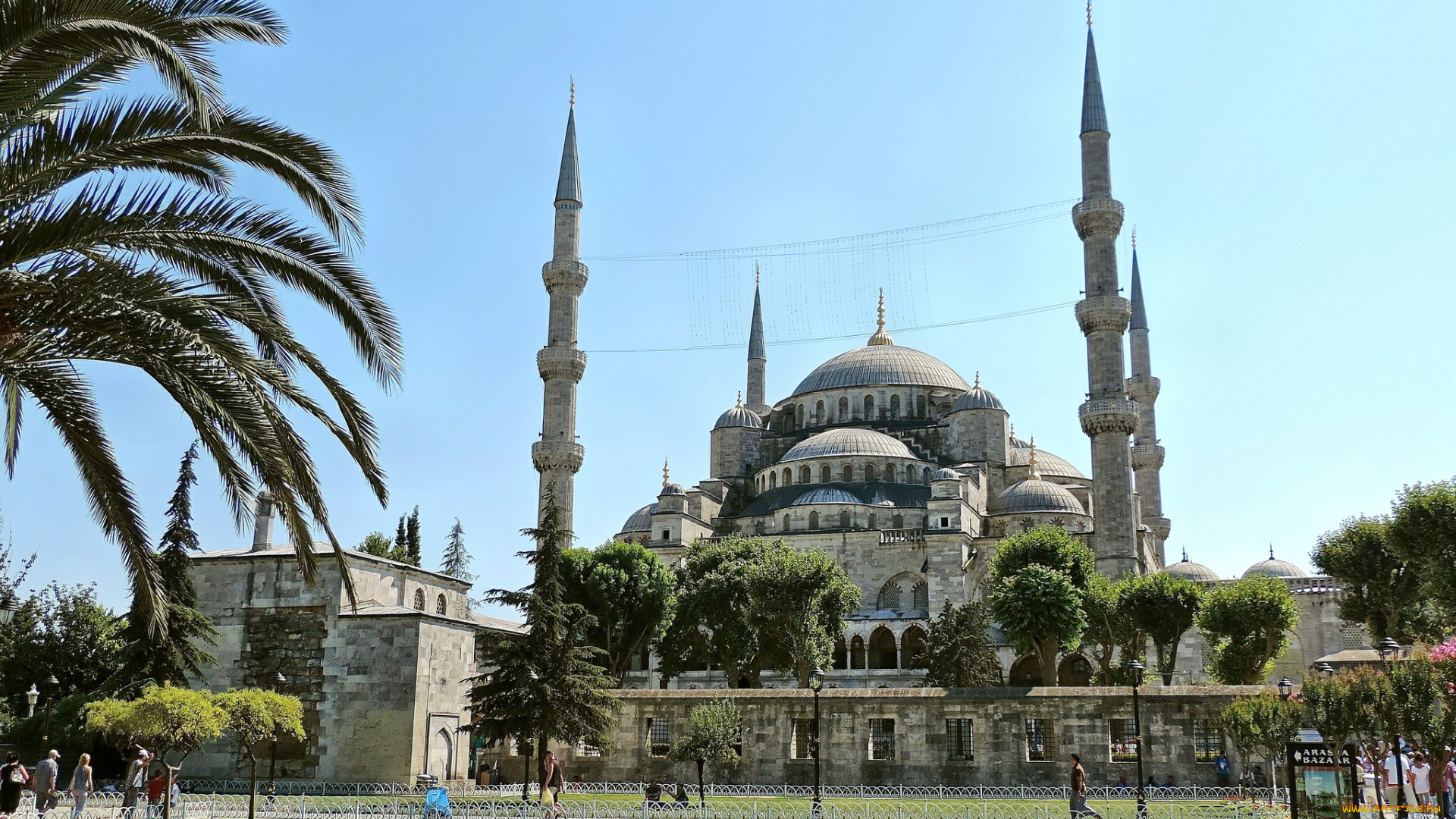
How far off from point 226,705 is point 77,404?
10.3 metres

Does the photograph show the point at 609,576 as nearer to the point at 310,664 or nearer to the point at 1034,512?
the point at 310,664

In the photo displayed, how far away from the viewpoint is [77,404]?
904cm

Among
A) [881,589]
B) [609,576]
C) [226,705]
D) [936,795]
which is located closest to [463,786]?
[226,705]

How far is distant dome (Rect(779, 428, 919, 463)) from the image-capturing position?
157ft

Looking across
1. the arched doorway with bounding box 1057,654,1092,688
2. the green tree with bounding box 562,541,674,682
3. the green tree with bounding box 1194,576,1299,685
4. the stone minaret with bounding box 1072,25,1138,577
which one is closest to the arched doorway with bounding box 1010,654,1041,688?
the arched doorway with bounding box 1057,654,1092,688

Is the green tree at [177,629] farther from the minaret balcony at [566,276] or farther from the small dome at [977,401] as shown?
the small dome at [977,401]

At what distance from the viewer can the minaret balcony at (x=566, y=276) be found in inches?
1620

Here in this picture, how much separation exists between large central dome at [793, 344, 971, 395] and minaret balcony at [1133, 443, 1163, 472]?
420 inches

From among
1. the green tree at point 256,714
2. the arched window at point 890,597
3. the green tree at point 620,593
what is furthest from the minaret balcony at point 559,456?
the green tree at point 256,714

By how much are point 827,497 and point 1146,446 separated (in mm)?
12508

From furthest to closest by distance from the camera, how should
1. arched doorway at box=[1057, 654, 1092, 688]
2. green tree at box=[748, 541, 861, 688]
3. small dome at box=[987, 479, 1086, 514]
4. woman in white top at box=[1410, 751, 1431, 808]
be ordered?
1. small dome at box=[987, 479, 1086, 514]
2. arched doorway at box=[1057, 654, 1092, 688]
3. green tree at box=[748, 541, 861, 688]
4. woman in white top at box=[1410, 751, 1431, 808]

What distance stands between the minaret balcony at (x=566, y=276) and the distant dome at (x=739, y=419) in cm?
1473

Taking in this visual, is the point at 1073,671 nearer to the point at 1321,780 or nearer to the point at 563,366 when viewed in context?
the point at 563,366

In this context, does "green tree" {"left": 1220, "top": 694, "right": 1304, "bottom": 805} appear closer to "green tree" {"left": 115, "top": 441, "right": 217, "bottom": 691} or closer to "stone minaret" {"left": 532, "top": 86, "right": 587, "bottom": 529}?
"green tree" {"left": 115, "top": 441, "right": 217, "bottom": 691}
